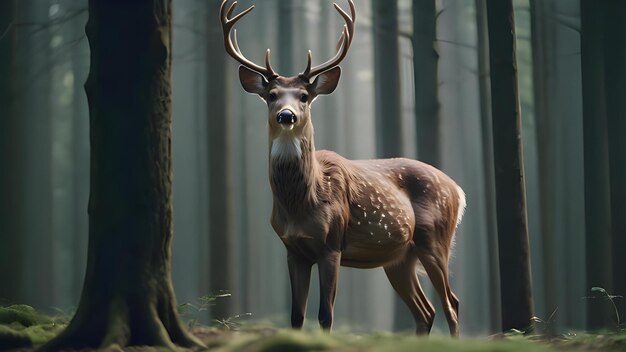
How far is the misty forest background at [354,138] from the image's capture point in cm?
1279

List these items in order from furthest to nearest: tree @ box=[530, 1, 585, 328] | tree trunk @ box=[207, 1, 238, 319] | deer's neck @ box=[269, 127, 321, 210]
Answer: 1. tree @ box=[530, 1, 585, 328]
2. tree trunk @ box=[207, 1, 238, 319]
3. deer's neck @ box=[269, 127, 321, 210]

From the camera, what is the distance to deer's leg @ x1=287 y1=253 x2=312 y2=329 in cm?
678

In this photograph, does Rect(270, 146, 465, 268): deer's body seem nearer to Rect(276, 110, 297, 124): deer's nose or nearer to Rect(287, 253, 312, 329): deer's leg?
Rect(287, 253, 312, 329): deer's leg

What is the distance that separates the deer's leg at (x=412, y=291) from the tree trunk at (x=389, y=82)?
572 centimetres

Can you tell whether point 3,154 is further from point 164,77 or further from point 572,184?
point 572,184

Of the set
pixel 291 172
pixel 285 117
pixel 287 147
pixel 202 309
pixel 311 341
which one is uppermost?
pixel 285 117

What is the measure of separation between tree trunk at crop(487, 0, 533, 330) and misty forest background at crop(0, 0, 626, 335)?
2.42m

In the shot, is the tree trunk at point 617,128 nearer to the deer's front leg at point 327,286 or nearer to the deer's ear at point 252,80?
the deer's front leg at point 327,286

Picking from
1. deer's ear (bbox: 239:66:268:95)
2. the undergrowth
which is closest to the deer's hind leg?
the undergrowth

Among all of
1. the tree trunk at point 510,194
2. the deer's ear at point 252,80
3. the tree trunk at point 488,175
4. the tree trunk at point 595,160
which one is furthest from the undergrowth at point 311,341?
the tree trunk at point 488,175

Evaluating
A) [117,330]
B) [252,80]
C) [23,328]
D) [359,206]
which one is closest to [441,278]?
[359,206]

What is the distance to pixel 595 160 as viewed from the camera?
12148 millimetres

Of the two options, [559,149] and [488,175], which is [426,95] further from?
[559,149]

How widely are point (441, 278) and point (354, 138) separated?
57.9 feet
